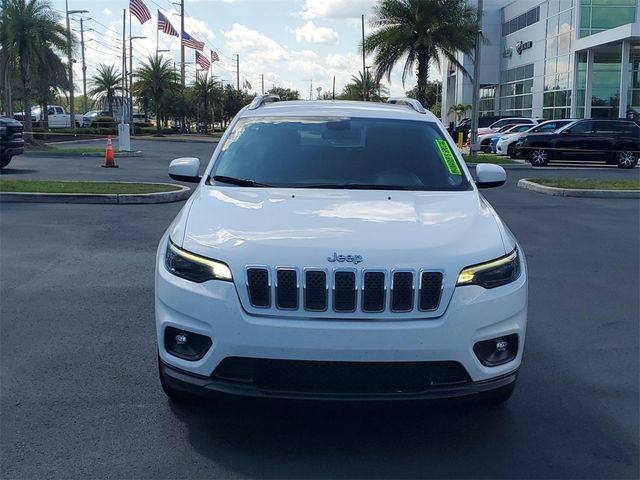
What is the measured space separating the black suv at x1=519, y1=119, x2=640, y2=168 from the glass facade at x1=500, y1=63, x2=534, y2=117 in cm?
2885

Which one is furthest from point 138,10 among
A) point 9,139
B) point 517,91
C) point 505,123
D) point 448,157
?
point 448,157

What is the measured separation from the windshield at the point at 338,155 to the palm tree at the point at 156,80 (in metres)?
58.8

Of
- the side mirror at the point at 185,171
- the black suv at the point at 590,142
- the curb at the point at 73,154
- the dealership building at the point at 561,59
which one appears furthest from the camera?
the dealership building at the point at 561,59

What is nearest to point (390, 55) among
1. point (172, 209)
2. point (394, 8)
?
point (394, 8)

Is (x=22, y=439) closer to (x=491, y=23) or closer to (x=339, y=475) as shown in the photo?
(x=339, y=475)

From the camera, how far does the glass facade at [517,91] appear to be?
55.2 meters

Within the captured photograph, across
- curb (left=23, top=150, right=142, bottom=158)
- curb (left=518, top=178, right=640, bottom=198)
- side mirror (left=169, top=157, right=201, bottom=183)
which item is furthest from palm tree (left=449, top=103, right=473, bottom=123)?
side mirror (left=169, top=157, right=201, bottom=183)

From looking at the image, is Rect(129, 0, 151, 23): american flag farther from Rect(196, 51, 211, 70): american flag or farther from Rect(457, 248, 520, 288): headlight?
Rect(457, 248, 520, 288): headlight

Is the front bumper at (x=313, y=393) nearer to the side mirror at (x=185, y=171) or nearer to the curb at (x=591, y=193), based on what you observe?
the side mirror at (x=185, y=171)

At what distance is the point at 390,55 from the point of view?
3456 centimetres

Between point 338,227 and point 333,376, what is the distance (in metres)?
0.81

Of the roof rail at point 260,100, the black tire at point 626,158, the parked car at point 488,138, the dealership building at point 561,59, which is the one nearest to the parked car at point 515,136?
the parked car at point 488,138

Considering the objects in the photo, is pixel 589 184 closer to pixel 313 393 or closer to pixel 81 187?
pixel 81 187

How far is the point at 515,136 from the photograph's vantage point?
31.1 m
